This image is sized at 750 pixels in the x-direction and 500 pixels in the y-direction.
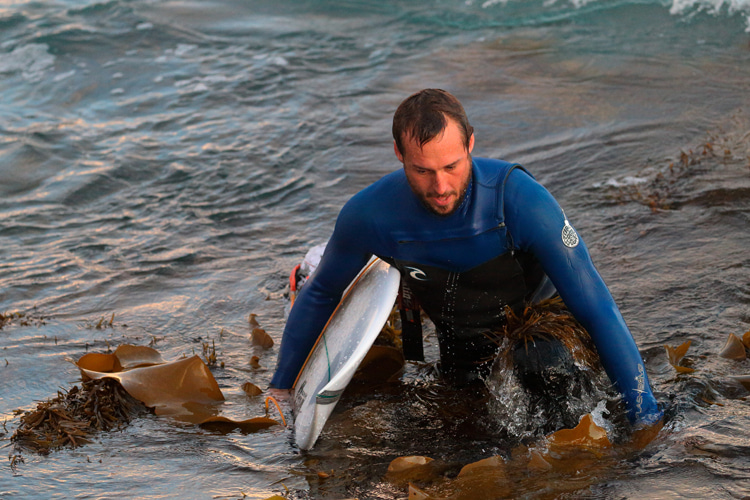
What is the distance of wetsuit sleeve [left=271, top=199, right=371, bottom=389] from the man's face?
37 cm

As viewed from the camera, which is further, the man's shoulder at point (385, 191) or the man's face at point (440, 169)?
the man's shoulder at point (385, 191)

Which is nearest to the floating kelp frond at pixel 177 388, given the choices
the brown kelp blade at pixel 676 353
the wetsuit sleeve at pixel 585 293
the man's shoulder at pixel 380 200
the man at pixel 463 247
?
the man at pixel 463 247

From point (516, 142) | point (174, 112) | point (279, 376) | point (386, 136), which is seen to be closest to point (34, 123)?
point (174, 112)

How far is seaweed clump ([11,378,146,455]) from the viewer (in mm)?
3210

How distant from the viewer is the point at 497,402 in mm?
3404

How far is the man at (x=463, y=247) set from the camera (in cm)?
297

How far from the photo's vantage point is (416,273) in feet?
11.0

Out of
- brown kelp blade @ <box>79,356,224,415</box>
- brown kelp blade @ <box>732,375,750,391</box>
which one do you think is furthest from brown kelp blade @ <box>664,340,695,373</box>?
brown kelp blade @ <box>79,356,224,415</box>

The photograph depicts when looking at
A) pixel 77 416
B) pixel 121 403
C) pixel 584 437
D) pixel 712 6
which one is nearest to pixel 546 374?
pixel 584 437

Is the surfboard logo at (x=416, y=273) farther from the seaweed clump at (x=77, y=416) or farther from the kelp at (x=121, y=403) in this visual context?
the seaweed clump at (x=77, y=416)

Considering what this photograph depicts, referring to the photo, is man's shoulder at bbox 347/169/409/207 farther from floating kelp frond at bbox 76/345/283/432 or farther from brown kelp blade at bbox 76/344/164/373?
brown kelp blade at bbox 76/344/164/373

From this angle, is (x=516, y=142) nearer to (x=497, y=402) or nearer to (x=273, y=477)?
(x=497, y=402)

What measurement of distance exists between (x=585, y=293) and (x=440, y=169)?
2.43 ft

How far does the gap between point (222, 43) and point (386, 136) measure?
5039mm
